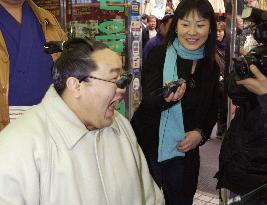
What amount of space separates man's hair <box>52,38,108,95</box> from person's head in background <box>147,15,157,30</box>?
460 cm

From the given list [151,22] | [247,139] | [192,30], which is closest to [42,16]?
[192,30]

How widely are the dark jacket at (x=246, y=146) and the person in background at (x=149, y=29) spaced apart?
4192 mm

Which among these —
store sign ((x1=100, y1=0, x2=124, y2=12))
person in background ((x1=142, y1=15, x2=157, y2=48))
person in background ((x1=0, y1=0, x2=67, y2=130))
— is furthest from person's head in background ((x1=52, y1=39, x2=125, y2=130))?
person in background ((x1=142, y1=15, x2=157, y2=48))

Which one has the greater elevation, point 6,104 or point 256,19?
point 256,19

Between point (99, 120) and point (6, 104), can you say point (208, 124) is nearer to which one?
point (99, 120)

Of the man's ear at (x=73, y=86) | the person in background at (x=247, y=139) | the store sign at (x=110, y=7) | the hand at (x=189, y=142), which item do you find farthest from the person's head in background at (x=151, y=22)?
the man's ear at (x=73, y=86)

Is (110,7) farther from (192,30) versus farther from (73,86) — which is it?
(73,86)

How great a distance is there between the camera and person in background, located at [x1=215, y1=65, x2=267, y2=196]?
1583 mm

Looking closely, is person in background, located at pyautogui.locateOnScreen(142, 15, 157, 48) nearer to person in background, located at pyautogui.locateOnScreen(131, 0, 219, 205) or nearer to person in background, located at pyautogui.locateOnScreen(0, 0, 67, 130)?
person in background, located at pyautogui.locateOnScreen(131, 0, 219, 205)

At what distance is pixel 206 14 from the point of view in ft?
6.83

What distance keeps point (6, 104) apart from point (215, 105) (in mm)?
1177

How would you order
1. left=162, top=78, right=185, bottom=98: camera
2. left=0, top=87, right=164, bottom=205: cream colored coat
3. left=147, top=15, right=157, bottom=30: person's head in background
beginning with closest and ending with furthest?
left=0, top=87, right=164, bottom=205: cream colored coat → left=162, top=78, right=185, bottom=98: camera → left=147, top=15, right=157, bottom=30: person's head in background

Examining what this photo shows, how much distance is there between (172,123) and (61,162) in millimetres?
973

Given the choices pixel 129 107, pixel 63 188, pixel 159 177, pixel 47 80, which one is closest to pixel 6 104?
pixel 47 80
